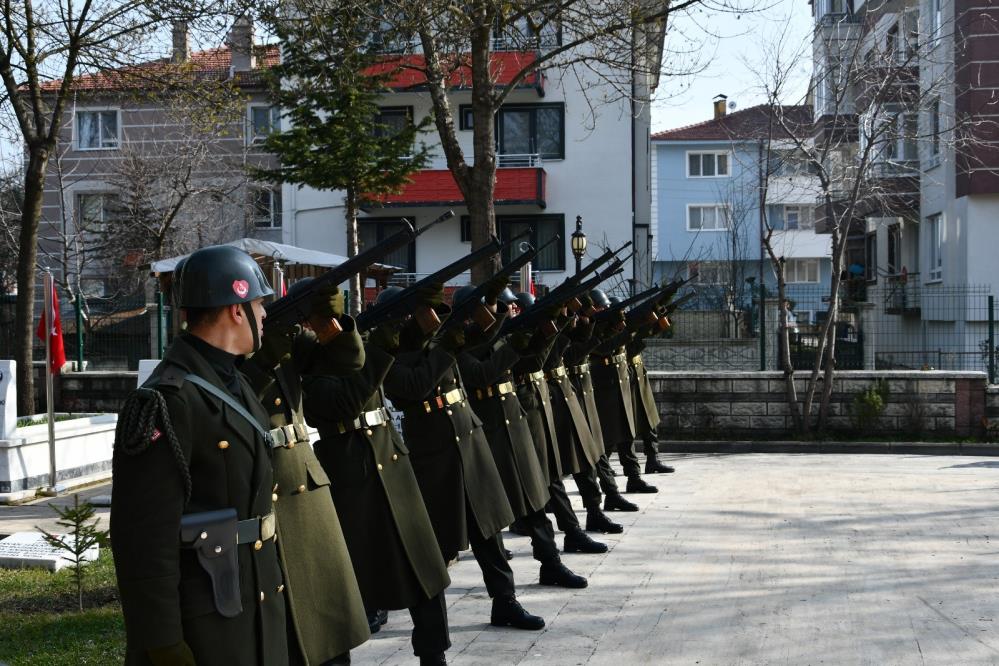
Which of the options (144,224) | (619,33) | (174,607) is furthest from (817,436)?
(144,224)

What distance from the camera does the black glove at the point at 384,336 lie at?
18.3ft

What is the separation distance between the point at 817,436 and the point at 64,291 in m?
22.2

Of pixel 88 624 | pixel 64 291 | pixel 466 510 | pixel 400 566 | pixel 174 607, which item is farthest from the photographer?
pixel 64 291

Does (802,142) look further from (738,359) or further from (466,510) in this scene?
(466,510)

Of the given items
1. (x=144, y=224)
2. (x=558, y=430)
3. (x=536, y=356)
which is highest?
(x=144, y=224)

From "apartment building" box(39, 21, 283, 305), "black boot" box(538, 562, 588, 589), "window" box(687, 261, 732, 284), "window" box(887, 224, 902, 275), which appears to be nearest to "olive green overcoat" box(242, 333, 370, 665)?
"black boot" box(538, 562, 588, 589)

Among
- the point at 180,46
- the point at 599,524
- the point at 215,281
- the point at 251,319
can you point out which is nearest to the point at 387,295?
the point at 251,319

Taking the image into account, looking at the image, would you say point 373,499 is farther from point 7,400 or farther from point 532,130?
point 532,130

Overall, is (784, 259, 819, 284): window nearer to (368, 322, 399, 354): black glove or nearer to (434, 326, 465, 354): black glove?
(434, 326, 465, 354): black glove

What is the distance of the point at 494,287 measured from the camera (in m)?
6.71

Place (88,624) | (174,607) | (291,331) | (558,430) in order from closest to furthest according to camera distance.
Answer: (174,607) < (291,331) < (88,624) < (558,430)

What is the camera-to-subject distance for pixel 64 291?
3184 centimetres

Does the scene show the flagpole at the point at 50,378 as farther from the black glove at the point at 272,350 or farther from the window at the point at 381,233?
the window at the point at 381,233

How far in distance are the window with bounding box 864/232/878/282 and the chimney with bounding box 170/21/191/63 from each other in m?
25.6
